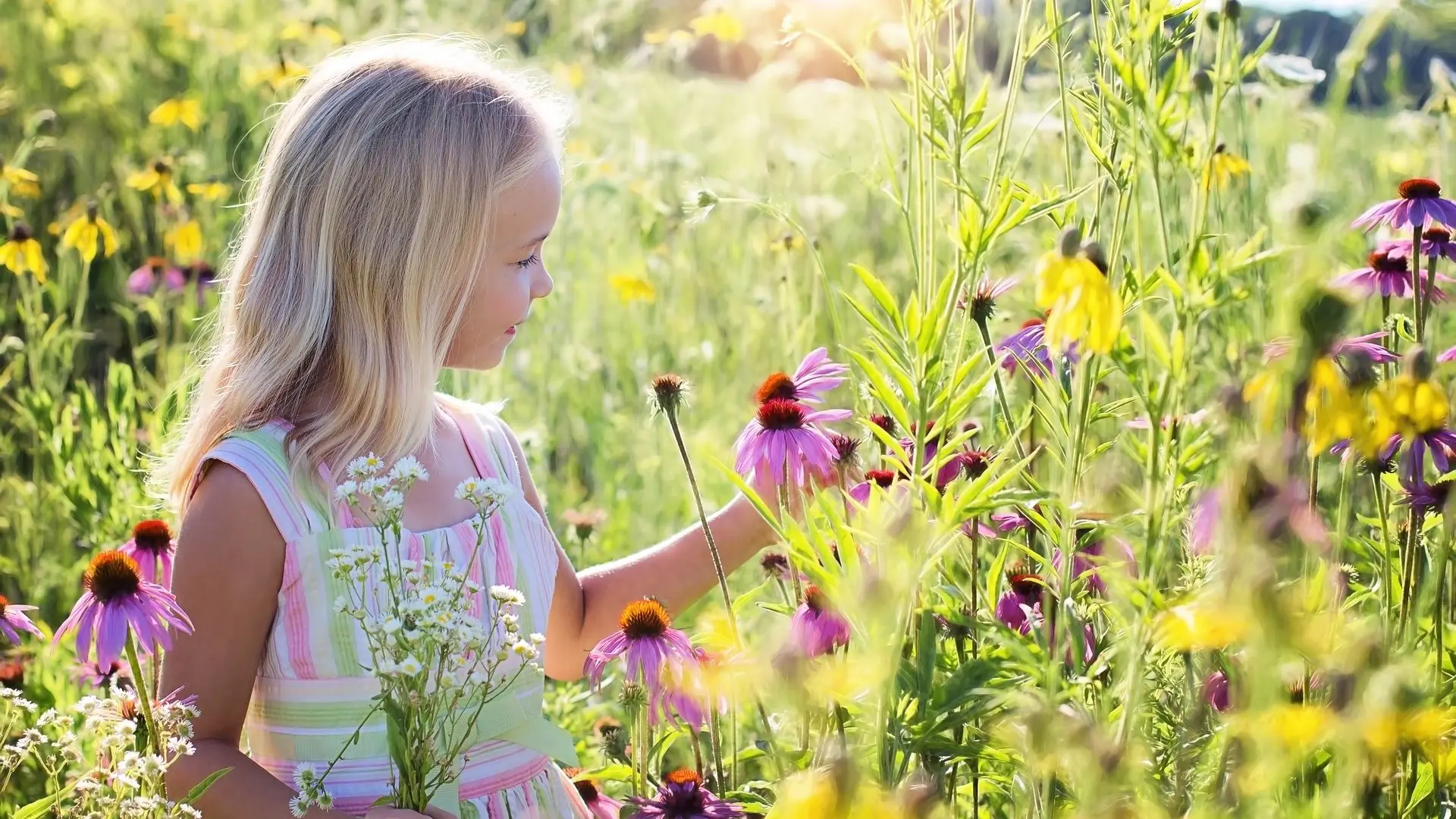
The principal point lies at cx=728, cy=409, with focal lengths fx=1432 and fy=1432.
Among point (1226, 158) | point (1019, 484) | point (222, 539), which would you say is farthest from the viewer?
point (1226, 158)

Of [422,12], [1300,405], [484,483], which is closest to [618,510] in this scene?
[484,483]

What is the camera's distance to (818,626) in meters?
1.16

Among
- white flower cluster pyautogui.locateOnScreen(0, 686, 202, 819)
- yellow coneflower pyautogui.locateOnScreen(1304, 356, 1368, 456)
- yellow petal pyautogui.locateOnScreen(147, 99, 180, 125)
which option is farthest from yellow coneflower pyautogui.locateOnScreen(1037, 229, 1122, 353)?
yellow petal pyautogui.locateOnScreen(147, 99, 180, 125)

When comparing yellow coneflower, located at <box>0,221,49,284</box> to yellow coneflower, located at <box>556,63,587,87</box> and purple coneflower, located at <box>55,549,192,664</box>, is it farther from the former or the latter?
yellow coneflower, located at <box>556,63,587,87</box>

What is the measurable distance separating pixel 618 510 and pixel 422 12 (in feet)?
8.45

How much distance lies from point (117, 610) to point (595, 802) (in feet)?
1.90

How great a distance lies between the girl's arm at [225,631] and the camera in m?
1.23

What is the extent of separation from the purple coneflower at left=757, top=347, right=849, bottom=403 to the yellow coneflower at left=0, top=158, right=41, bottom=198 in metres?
1.86

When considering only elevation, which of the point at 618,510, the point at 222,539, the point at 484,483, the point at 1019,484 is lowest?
the point at 618,510

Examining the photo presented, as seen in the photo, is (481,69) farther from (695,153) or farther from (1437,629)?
(695,153)

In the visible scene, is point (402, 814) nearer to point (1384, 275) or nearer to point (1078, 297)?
point (1078, 297)

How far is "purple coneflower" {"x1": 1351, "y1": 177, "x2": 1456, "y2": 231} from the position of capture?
1353mm

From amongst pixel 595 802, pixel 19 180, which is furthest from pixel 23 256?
pixel 595 802

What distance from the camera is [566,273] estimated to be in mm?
3174
